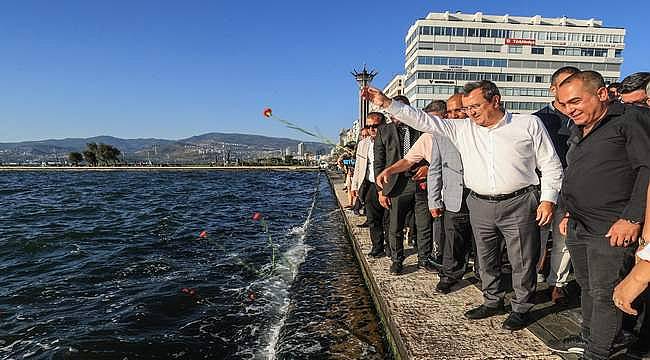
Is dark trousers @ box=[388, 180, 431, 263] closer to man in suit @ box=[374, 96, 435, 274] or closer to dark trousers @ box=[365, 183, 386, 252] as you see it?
man in suit @ box=[374, 96, 435, 274]

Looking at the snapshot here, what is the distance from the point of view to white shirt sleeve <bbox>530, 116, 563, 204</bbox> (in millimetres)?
3066

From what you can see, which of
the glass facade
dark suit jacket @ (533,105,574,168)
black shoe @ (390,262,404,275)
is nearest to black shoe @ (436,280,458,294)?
black shoe @ (390,262,404,275)

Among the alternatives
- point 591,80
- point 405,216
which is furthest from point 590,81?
point 405,216

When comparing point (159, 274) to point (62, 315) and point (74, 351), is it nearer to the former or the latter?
point (62, 315)

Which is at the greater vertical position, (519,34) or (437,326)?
(519,34)

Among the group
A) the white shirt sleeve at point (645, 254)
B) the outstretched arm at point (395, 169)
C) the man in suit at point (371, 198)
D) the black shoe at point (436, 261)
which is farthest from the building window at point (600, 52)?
the white shirt sleeve at point (645, 254)

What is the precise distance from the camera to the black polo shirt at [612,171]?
2.30 m

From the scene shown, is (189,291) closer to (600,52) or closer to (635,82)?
(635,82)

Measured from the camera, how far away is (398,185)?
15.6ft

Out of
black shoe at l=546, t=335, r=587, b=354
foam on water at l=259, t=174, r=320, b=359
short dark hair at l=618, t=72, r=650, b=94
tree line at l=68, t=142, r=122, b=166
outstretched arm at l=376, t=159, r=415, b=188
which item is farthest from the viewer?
tree line at l=68, t=142, r=122, b=166

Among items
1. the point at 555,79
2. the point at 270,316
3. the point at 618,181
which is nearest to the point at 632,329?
the point at 618,181

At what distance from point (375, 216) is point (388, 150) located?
1.34 meters

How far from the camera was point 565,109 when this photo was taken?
2.70 metres

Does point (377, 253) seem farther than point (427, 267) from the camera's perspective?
Yes
